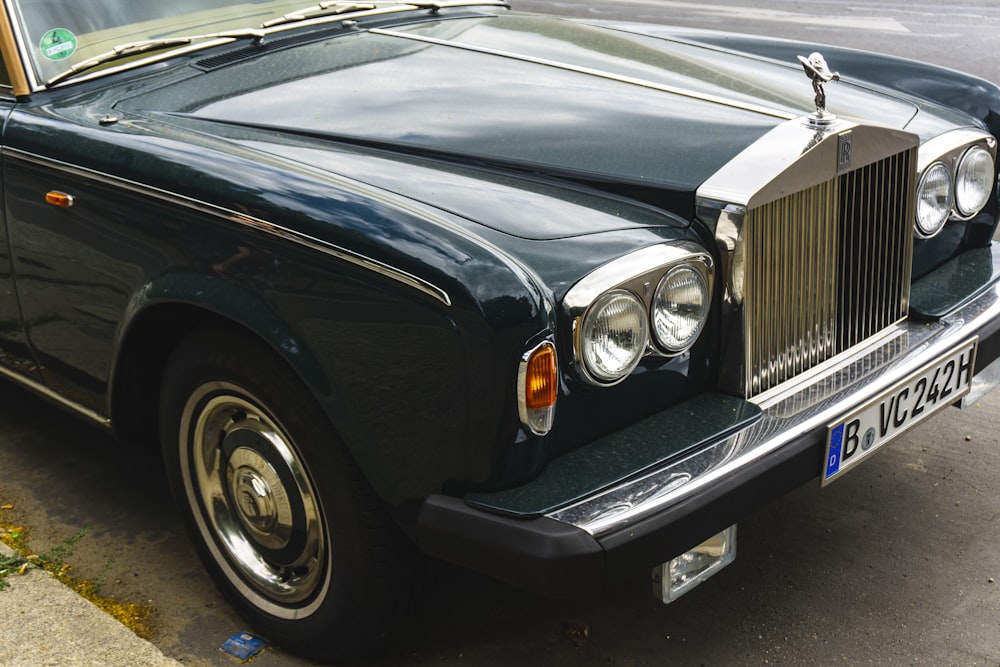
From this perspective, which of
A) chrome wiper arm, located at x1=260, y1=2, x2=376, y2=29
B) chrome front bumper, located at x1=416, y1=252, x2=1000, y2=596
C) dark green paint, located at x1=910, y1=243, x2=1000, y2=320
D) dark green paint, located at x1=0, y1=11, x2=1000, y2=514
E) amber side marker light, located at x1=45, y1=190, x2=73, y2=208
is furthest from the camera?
chrome wiper arm, located at x1=260, y1=2, x2=376, y2=29

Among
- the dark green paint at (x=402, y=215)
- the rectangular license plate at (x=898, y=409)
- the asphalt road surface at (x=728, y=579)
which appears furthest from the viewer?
the asphalt road surface at (x=728, y=579)

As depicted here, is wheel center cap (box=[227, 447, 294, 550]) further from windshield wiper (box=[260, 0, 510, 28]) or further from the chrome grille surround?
windshield wiper (box=[260, 0, 510, 28])

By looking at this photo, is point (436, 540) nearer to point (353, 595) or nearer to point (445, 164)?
point (353, 595)

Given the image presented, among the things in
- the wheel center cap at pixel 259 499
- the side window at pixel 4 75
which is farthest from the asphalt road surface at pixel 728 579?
the side window at pixel 4 75

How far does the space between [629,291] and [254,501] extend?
100 cm

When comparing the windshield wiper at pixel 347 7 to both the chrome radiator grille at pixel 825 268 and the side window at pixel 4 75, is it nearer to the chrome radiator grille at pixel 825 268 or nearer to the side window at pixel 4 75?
the side window at pixel 4 75

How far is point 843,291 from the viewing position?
8.80 feet

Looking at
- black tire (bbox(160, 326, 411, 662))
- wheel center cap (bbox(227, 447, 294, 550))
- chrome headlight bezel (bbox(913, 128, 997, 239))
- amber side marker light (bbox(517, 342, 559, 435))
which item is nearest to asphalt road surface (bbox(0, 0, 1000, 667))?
black tire (bbox(160, 326, 411, 662))

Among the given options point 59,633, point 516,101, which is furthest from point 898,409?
point 59,633

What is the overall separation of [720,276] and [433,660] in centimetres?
107

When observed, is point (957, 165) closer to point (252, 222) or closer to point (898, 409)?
point (898, 409)

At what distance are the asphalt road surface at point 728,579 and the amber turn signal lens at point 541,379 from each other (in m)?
0.57

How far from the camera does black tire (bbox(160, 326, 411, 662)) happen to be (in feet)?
7.64

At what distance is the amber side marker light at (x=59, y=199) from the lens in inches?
108
